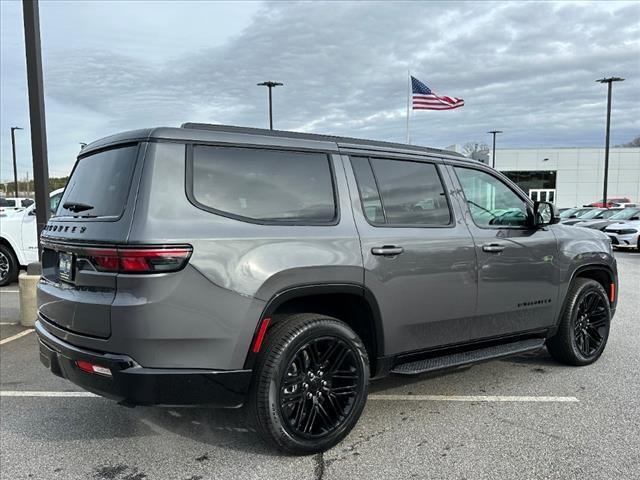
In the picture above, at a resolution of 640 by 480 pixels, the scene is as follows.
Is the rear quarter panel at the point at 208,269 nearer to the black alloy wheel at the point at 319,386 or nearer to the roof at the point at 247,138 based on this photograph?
the roof at the point at 247,138

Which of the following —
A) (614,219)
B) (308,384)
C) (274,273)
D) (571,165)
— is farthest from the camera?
(571,165)

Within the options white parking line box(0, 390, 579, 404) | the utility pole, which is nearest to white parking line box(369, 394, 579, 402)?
white parking line box(0, 390, 579, 404)

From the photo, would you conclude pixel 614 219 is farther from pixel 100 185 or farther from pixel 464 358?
pixel 100 185

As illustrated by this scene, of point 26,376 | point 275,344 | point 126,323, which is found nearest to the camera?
point 126,323

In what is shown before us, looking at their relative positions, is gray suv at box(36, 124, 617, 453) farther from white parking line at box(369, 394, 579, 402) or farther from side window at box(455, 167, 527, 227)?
white parking line at box(369, 394, 579, 402)

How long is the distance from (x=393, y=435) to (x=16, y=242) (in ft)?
28.0

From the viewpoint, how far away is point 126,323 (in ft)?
9.04

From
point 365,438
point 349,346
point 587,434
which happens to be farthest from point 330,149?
point 587,434

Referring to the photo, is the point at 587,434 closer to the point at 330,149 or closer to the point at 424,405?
the point at 424,405

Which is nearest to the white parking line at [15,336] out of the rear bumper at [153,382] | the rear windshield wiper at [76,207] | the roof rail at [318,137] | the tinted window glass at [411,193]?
the rear windshield wiper at [76,207]

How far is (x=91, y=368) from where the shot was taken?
9.62ft

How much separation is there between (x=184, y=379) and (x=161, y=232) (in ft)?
2.63

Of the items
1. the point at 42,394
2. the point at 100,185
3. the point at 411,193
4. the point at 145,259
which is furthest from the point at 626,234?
the point at 145,259

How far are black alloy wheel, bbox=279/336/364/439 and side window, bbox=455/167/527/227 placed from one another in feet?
5.28
